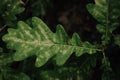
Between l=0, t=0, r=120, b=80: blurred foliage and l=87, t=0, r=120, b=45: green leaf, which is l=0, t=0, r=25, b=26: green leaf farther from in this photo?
l=87, t=0, r=120, b=45: green leaf

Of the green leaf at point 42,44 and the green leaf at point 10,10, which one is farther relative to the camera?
the green leaf at point 10,10

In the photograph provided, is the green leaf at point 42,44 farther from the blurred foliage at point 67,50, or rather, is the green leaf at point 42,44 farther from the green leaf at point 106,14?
the green leaf at point 106,14

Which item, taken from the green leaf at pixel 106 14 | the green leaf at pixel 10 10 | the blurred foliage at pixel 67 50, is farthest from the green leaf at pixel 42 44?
the green leaf at pixel 10 10

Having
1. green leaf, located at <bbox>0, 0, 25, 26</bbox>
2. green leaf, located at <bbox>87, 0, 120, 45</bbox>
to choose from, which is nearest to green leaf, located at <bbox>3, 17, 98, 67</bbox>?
green leaf, located at <bbox>87, 0, 120, 45</bbox>

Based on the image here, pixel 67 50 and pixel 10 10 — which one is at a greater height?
pixel 10 10

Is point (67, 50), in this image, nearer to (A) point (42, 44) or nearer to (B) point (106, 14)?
(A) point (42, 44)

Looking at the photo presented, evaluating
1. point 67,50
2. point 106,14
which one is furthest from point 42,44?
point 106,14
